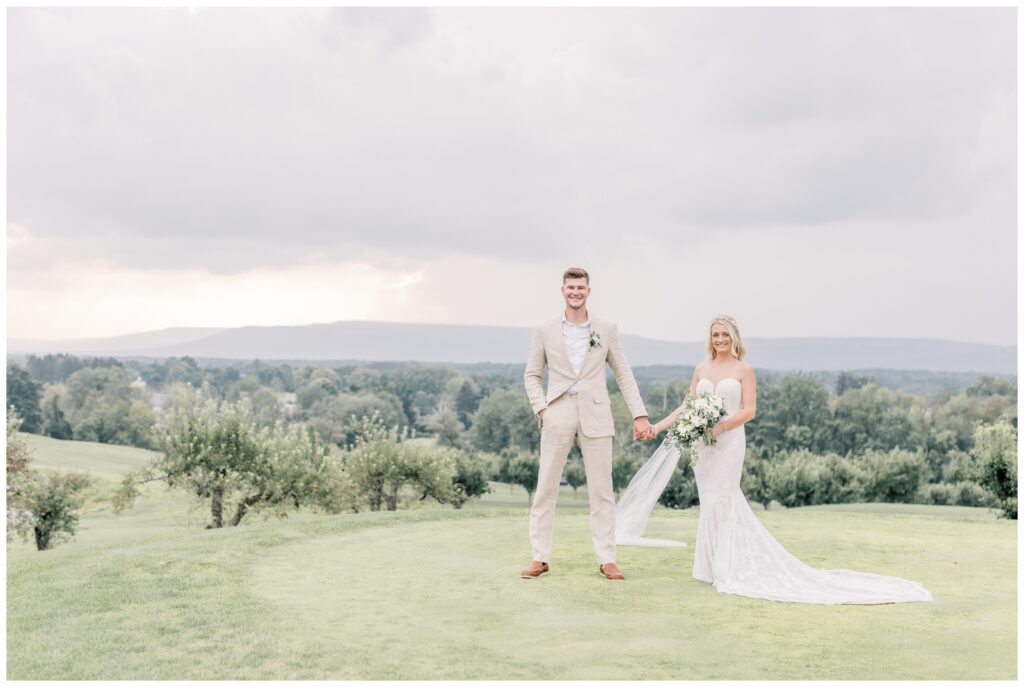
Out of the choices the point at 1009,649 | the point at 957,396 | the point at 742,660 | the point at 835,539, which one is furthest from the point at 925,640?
the point at 957,396

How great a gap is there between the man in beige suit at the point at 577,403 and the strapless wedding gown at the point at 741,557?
89 centimetres

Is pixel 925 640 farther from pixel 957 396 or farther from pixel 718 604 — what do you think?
pixel 957 396

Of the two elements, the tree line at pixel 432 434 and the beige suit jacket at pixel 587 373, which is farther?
the tree line at pixel 432 434

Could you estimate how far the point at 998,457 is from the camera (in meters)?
20.1

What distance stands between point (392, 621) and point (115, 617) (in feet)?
7.78

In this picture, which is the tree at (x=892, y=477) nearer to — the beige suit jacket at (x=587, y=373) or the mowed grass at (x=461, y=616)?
the mowed grass at (x=461, y=616)

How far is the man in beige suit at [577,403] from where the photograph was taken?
30.6 ft

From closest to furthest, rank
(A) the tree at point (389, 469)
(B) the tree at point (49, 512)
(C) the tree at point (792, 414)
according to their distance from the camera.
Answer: (A) the tree at point (389, 469), (B) the tree at point (49, 512), (C) the tree at point (792, 414)

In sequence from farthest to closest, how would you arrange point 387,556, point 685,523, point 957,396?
1. point 957,396
2. point 685,523
3. point 387,556

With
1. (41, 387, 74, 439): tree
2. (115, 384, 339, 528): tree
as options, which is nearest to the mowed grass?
(115, 384, 339, 528): tree

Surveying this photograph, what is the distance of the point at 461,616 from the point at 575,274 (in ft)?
11.3

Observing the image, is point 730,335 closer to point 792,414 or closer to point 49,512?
point 49,512

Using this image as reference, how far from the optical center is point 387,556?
1084 centimetres

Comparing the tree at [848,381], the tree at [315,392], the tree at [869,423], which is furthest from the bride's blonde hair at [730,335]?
the tree at [848,381]
